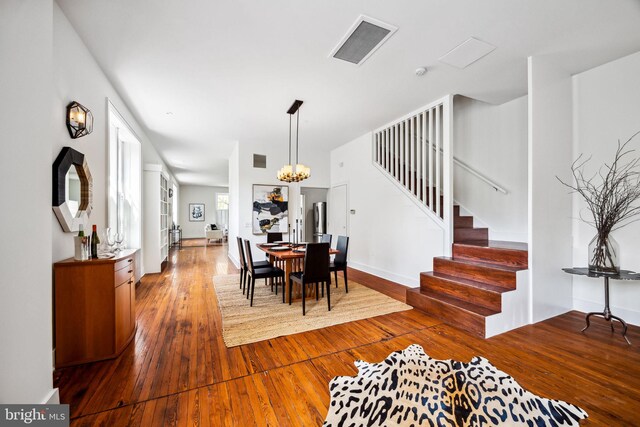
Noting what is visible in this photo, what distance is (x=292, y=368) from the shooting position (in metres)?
2.08

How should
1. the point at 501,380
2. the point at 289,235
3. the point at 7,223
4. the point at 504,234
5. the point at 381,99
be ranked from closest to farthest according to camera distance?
1. the point at 7,223
2. the point at 501,380
3. the point at 381,99
4. the point at 504,234
5. the point at 289,235

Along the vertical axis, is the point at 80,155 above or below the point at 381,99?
below

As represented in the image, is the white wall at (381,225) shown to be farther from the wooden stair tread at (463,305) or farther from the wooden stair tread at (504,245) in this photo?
the wooden stair tread at (463,305)

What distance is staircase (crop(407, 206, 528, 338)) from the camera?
2703 mm

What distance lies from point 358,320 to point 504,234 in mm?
3000

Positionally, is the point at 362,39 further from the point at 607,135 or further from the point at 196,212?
the point at 196,212

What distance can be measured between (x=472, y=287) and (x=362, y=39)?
2.94 m

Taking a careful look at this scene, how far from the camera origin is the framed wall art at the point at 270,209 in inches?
241

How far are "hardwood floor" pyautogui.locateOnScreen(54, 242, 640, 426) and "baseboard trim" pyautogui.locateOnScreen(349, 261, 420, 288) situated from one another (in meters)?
1.23

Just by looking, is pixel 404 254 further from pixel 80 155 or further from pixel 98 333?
pixel 80 155

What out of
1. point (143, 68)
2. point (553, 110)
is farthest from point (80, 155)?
point (553, 110)

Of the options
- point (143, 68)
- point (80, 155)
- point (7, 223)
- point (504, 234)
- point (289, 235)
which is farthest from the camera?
point (289, 235)

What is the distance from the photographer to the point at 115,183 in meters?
3.94

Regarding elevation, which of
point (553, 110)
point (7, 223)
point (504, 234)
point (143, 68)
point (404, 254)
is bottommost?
point (404, 254)
